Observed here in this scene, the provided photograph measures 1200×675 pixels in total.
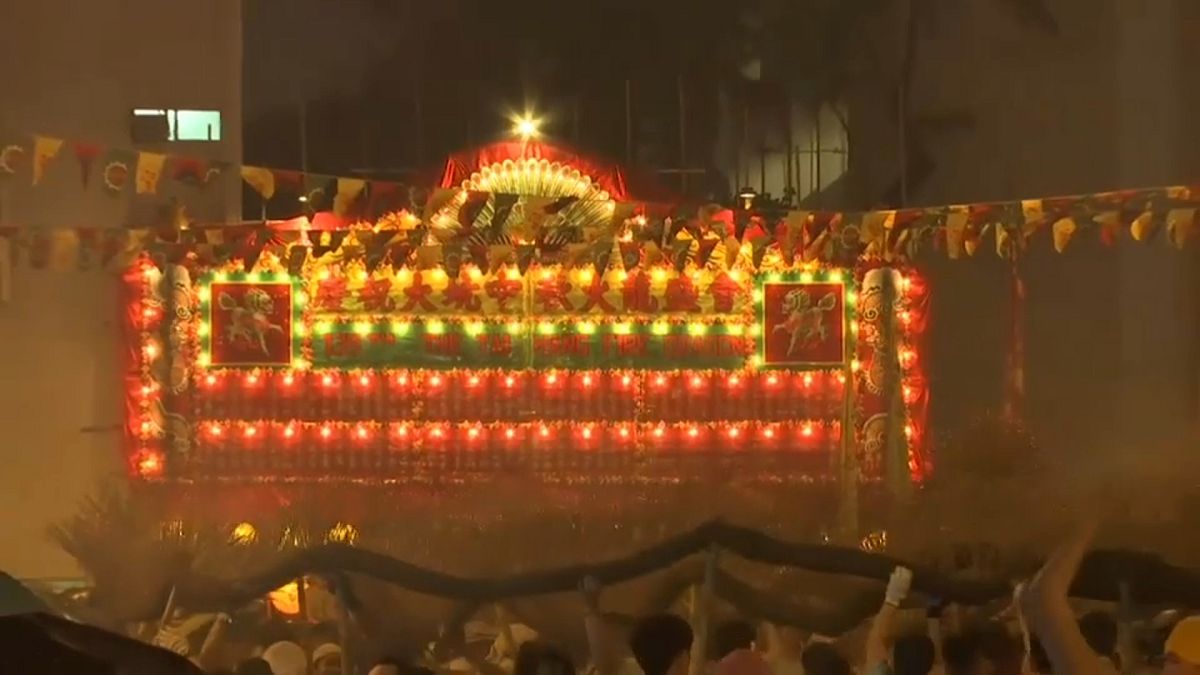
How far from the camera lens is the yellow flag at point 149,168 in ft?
12.3

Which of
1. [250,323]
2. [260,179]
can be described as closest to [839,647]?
[260,179]

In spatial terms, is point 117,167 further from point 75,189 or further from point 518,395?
point 518,395

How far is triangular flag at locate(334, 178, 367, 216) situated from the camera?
3809mm

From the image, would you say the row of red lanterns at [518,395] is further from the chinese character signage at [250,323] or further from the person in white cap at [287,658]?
the person in white cap at [287,658]

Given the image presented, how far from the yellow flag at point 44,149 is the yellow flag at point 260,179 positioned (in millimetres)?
524

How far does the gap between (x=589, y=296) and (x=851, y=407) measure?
1.05 m

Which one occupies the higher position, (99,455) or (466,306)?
(466,306)

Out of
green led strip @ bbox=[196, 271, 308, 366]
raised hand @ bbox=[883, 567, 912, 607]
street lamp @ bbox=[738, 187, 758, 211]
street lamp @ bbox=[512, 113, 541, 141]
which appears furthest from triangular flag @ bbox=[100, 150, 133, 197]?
raised hand @ bbox=[883, 567, 912, 607]

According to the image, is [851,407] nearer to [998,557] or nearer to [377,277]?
[998,557]

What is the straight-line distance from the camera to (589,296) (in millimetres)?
4895

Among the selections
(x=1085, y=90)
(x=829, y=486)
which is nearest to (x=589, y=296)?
(x=829, y=486)

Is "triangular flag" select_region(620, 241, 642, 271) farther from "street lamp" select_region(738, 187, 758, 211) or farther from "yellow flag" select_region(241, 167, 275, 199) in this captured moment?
"yellow flag" select_region(241, 167, 275, 199)

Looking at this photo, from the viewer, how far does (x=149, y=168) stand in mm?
3750

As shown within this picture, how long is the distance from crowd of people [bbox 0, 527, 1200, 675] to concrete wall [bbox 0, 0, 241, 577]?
116 centimetres
